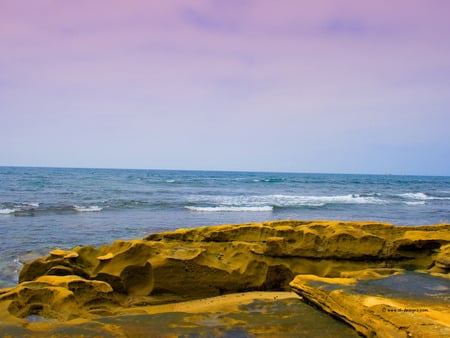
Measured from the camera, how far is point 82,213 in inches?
725

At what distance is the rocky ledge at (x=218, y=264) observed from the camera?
17.1 feet

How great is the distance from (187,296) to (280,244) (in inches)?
64.7

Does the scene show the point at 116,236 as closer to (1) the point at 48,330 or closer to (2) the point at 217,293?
(2) the point at 217,293

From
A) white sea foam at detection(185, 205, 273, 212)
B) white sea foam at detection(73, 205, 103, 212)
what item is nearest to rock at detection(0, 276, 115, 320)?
white sea foam at detection(73, 205, 103, 212)

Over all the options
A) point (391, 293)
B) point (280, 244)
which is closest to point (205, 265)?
point (280, 244)

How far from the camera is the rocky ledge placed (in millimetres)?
5227

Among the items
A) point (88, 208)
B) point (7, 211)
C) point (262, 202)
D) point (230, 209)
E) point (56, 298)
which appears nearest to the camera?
point (56, 298)

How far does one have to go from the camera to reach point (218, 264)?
635 cm

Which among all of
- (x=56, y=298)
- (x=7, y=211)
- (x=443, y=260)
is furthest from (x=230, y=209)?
(x=56, y=298)

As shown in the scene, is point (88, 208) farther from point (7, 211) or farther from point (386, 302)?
point (386, 302)

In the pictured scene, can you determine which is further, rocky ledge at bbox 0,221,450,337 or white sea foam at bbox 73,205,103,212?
white sea foam at bbox 73,205,103,212

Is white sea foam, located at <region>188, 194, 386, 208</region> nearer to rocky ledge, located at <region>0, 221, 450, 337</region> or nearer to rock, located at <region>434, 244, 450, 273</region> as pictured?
rocky ledge, located at <region>0, 221, 450, 337</region>

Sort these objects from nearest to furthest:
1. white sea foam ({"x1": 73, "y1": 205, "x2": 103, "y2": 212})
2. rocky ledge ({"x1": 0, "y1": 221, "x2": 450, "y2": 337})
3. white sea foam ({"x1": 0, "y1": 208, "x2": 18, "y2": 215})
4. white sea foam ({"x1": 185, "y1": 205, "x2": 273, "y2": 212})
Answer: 1. rocky ledge ({"x1": 0, "y1": 221, "x2": 450, "y2": 337})
2. white sea foam ({"x1": 0, "y1": 208, "x2": 18, "y2": 215})
3. white sea foam ({"x1": 73, "y1": 205, "x2": 103, "y2": 212})
4. white sea foam ({"x1": 185, "y1": 205, "x2": 273, "y2": 212})

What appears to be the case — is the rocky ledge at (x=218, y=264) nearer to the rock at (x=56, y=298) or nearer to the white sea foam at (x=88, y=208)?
the rock at (x=56, y=298)
